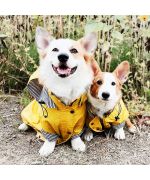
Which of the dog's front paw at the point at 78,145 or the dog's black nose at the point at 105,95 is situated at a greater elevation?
the dog's black nose at the point at 105,95

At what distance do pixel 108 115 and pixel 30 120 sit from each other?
484 mm

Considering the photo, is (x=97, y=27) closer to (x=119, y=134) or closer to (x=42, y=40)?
(x=42, y=40)

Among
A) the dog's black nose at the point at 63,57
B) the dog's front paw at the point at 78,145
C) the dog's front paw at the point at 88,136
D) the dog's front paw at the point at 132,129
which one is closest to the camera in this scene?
the dog's black nose at the point at 63,57

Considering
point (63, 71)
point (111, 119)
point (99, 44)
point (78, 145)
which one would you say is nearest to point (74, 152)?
point (78, 145)

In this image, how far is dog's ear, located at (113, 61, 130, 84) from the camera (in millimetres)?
3541

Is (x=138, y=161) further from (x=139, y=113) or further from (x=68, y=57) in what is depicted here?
(x=68, y=57)

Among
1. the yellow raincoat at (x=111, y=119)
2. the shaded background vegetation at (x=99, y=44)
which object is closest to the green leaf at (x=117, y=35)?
the shaded background vegetation at (x=99, y=44)

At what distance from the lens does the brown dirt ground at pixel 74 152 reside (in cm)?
342

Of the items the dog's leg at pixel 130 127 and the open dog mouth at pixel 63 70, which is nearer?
the open dog mouth at pixel 63 70

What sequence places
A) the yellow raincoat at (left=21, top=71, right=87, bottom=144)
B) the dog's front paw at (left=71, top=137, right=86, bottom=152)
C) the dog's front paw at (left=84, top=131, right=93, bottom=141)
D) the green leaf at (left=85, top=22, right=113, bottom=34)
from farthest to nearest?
the green leaf at (left=85, top=22, right=113, bottom=34)
the dog's front paw at (left=84, top=131, right=93, bottom=141)
the dog's front paw at (left=71, top=137, right=86, bottom=152)
the yellow raincoat at (left=21, top=71, right=87, bottom=144)

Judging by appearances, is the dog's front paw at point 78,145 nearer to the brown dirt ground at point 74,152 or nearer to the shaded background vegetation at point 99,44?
the brown dirt ground at point 74,152

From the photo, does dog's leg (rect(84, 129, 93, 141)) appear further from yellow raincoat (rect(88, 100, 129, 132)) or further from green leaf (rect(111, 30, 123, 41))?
green leaf (rect(111, 30, 123, 41))

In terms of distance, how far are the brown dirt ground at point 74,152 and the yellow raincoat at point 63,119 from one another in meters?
0.11

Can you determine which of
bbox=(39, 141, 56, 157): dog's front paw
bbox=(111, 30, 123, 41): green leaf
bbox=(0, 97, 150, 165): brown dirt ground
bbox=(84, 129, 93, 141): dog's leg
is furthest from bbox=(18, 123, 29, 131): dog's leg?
bbox=(111, 30, 123, 41): green leaf
